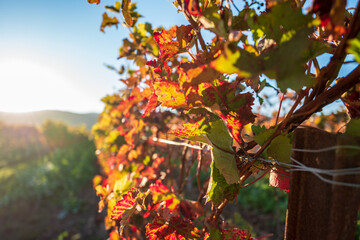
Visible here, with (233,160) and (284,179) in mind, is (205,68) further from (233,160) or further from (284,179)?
(284,179)

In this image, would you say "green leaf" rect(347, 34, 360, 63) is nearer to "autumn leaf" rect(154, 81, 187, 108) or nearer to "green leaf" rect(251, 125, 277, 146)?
"green leaf" rect(251, 125, 277, 146)

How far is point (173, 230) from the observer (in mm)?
926

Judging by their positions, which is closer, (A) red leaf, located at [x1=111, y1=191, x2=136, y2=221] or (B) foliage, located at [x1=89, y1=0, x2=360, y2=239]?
(B) foliage, located at [x1=89, y1=0, x2=360, y2=239]

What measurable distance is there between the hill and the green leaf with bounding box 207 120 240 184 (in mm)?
49546

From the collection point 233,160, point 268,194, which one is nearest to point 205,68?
point 233,160

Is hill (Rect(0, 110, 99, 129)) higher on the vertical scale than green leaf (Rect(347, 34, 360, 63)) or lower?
lower

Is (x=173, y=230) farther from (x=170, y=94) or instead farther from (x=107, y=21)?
(x=107, y=21)

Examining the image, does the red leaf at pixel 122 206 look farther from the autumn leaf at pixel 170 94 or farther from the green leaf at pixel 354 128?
the green leaf at pixel 354 128

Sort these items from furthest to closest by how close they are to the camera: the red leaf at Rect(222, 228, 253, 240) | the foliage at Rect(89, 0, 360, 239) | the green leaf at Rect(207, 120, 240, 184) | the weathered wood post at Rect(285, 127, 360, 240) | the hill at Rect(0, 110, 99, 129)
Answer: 1. the hill at Rect(0, 110, 99, 129)
2. the red leaf at Rect(222, 228, 253, 240)
3. the green leaf at Rect(207, 120, 240, 184)
4. the weathered wood post at Rect(285, 127, 360, 240)
5. the foliage at Rect(89, 0, 360, 239)

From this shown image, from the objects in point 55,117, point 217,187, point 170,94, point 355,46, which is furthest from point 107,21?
point 55,117

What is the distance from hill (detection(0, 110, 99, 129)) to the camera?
152ft

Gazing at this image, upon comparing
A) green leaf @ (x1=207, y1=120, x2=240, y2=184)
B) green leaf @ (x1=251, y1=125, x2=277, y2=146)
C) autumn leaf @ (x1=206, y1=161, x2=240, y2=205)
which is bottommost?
autumn leaf @ (x1=206, y1=161, x2=240, y2=205)

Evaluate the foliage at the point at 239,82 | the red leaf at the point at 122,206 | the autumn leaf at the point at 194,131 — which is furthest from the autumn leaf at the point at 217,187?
the red leaf at the point at 122,206

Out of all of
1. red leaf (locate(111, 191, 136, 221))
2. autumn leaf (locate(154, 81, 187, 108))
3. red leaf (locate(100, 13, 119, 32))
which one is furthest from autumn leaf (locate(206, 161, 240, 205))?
red leaf (locate(100, 13, 119, 32))
